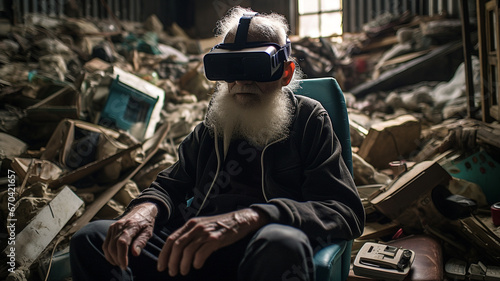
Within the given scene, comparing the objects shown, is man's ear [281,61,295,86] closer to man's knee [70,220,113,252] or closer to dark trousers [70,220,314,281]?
dark trousers [70,220,314,281]

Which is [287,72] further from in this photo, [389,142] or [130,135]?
[130,135]

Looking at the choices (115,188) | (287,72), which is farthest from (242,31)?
(115,188)

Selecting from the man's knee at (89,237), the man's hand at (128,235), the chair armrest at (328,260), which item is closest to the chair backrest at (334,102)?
the chair armrest at (328,260)

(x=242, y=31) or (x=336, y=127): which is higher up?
(x=242, y=31)

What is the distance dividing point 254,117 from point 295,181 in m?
0.35

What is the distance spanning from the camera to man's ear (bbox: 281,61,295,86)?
199cm

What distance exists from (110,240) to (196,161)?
1.99ft

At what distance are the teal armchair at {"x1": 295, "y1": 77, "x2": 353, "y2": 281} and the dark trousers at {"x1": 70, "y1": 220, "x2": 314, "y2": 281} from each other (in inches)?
6.1

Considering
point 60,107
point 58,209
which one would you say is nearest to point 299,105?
point 58,209

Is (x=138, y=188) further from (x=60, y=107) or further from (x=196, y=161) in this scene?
(x=196, y=161)

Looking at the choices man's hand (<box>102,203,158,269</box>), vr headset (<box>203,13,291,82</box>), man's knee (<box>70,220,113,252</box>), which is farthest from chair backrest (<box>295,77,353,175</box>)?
man's knee (<box>70,220,113,252</box>)

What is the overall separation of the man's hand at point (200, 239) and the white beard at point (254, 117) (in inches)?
20.7

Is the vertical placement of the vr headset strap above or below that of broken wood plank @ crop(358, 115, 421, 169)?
above

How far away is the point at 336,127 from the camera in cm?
201
